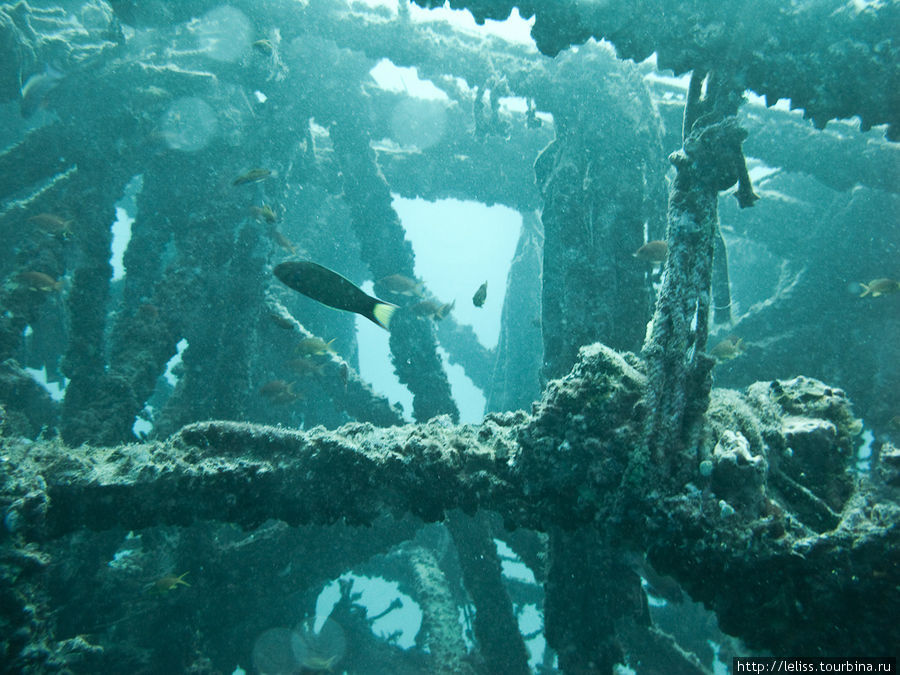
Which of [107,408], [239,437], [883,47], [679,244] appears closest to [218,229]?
[107,408]

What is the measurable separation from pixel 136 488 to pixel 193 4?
10289 mm

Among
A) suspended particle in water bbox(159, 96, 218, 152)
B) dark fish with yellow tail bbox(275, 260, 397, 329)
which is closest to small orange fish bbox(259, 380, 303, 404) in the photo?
dark fish with yellow tail bbox(275, 260, 397, 329)

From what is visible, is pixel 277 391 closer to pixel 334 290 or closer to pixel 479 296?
pixel 479 296

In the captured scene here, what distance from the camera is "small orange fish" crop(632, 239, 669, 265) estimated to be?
592cm

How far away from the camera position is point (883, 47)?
4.29m

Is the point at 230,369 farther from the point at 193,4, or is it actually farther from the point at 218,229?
the point at 193,4

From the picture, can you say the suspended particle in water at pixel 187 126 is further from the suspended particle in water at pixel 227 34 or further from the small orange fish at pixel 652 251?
the small orange fish at pixel 652 251

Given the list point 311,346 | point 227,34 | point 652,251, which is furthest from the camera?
point 227,34

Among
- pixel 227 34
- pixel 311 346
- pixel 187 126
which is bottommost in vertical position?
pixel 311 346

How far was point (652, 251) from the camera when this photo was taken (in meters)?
6.02

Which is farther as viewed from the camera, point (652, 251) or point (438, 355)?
point (438, 355)

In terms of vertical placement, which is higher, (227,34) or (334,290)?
(227,34)

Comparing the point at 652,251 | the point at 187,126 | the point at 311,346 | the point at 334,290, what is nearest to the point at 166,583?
the point at 311,346

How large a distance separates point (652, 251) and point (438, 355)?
4988 millimetres
